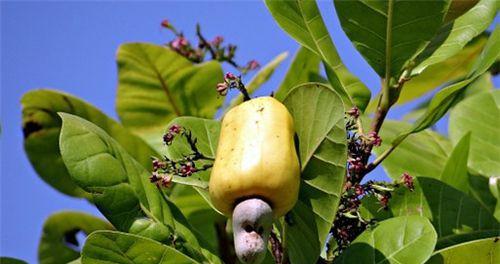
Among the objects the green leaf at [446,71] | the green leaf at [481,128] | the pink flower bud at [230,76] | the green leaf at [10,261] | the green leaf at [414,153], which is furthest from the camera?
the green leaf at [446,71]

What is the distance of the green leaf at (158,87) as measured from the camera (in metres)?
2.72

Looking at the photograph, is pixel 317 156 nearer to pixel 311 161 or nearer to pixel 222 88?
pixel 311 161

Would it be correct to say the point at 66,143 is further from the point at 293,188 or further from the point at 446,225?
the point at 446,225

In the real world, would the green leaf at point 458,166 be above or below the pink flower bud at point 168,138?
below

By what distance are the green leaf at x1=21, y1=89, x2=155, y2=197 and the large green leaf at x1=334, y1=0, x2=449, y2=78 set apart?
3.14 ft

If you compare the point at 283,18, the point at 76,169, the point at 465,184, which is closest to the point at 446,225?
the point at 465,184

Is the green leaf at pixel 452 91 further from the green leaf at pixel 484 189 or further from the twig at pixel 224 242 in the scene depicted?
the twig at pixel 224 242

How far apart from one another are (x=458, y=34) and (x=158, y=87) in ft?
3.72

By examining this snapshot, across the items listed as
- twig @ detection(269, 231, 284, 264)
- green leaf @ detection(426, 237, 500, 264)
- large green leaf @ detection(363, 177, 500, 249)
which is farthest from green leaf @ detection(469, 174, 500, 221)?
twig @ detection(269, 231, 284, 264)

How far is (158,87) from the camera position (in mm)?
2768

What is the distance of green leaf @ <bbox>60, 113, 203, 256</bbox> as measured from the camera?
1.54 meters

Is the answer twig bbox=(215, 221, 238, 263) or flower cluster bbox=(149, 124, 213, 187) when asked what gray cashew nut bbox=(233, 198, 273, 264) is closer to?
flower cluster bbox=(149, 124, 213, 187)

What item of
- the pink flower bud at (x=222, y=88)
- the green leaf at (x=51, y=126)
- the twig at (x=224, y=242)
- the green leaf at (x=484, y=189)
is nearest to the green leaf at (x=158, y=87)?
the green leaf at (x=51, y=126)

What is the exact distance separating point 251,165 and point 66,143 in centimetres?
36
